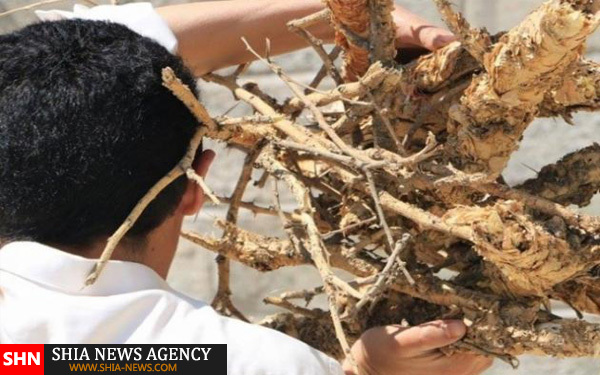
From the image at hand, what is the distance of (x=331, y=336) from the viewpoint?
112 centimetres

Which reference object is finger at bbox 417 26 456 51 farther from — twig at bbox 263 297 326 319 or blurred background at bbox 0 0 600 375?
blurred background at bbox 0 0 600 375

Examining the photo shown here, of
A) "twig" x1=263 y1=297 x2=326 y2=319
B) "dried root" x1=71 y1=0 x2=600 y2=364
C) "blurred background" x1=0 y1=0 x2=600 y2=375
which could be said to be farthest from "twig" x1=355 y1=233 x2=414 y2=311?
"blurred background" x1=0 y1=0 x2=600 y2=375

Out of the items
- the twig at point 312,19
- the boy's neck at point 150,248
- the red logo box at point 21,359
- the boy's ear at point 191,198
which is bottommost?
the red logo box at point 21,359

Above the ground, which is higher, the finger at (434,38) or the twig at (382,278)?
the finger at (434,38)

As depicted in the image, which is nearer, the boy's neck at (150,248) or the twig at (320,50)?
the boy's neck at (150,248)

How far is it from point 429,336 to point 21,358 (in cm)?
36

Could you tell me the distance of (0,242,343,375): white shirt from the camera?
2.60 feet

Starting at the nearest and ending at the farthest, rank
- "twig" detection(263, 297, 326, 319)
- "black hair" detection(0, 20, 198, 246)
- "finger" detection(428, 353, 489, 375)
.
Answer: "black hair" detection(0, 20, 198, 246)
"finger" detection(428, 353, 489, 375)
"twig" detection(263, 297, 326, 319)

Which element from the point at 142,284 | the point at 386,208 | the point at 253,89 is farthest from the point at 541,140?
the point at 142,284

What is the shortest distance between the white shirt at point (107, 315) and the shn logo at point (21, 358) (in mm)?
13

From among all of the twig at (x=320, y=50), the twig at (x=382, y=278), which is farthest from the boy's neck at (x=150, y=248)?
the twig at (x=320, y=50)

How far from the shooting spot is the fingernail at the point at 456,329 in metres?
0.98

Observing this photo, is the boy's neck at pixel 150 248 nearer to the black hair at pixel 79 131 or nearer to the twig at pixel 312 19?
the black hair at pixel 79 131

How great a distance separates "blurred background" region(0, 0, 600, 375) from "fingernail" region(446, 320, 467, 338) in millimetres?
844
